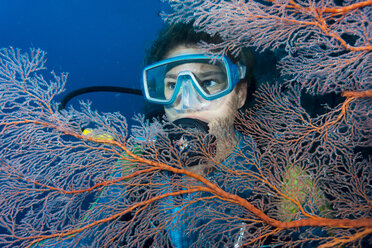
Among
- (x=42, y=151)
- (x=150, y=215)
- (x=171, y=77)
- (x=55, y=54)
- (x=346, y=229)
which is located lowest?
(x=346, y=229)

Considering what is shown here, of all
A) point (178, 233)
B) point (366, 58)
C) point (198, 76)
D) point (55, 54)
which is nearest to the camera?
point (366, 58)

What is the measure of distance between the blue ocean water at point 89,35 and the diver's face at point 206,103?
4176cm

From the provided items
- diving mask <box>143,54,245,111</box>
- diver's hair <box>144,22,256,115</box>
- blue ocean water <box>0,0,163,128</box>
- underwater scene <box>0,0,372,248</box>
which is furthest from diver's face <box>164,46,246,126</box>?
blue ocean water <box>0,0,163,128</box>

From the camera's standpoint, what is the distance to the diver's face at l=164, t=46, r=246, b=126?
149 inches

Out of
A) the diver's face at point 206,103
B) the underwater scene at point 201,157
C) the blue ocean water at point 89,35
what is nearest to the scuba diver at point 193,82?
the diver's face at point 206,103

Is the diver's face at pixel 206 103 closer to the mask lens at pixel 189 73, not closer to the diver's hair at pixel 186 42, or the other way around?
the mask lens at pixel 189 73

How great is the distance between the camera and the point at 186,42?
14.2 ft

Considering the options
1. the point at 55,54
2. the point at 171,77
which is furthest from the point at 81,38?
the point at 171,77

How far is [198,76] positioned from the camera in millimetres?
4066

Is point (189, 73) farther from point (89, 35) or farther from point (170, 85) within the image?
point (89, 35)

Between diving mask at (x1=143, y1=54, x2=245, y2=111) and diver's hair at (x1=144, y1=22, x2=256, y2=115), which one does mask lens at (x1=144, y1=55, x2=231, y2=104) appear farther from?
diver's hair at (x1=144, y1=22, x2=256, y2=115)

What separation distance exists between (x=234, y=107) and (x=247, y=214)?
2.32 metres

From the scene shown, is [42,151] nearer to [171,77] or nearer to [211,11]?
[211,11]

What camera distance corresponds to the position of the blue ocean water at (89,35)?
4978cm
